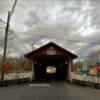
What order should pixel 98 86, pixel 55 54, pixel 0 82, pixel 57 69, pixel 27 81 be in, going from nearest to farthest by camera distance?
pixel 98 86
pixel 0 82
pixel 27 81
pixel 55 54
pixel 57 69

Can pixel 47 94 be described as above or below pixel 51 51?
below

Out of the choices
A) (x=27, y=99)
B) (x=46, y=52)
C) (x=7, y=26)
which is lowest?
(x=27, y=99)

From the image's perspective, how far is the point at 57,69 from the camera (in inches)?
1874

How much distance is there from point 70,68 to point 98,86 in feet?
30.5

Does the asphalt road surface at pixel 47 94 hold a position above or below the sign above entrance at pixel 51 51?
below

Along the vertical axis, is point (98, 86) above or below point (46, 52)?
below

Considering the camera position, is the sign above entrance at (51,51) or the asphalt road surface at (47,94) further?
the sign above entrance at (51,51)

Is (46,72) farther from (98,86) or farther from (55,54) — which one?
(98,86)

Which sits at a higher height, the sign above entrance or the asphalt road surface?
the sign above entrance

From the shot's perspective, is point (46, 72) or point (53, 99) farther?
point (46, 72)

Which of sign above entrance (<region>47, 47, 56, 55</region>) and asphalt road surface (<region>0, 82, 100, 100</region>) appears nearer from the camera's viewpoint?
asphalt road surface (<region>0, 82, 100, 100</region>)

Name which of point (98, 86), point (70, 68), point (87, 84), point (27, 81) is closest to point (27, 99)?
point (98, 86)

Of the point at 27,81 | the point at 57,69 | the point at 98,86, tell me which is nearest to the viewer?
the point at 98,86

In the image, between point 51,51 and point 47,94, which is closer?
point 47,94
